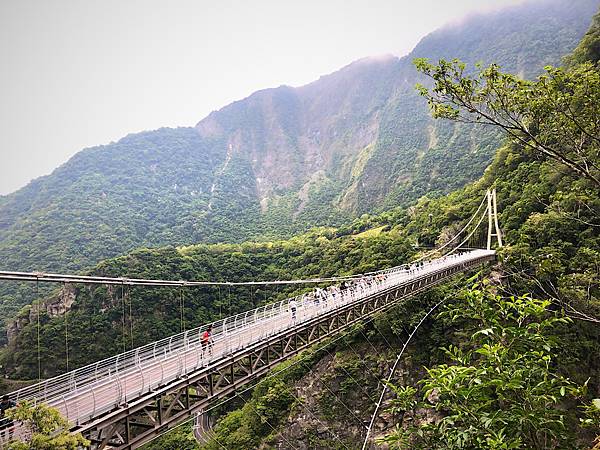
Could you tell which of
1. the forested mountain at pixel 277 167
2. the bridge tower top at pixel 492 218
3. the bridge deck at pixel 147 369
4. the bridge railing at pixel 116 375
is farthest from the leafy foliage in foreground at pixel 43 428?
the forested mountain at pixel 277 167


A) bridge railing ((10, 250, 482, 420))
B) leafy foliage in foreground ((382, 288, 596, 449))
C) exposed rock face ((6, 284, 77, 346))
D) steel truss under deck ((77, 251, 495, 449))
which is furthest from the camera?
exposed rock face ((6, 284, 77, 346))

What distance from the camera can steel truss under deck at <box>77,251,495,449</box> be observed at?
6316mm

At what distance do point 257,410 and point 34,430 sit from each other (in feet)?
61.3

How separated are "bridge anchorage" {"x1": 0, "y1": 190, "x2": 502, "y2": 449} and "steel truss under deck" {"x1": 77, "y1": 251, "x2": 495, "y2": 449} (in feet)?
0.05

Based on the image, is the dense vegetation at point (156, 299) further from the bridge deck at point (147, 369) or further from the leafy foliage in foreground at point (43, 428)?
the leafy foliage in foreground at point (43, 428)

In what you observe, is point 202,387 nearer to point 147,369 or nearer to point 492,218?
point 147,369

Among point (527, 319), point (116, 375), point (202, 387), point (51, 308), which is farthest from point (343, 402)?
point (51, 308)

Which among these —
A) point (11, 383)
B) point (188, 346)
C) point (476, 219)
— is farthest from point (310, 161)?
point (188, 346)

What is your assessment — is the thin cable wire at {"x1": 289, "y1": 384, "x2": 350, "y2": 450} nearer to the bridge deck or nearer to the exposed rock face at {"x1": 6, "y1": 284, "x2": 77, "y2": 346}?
the bridge deck

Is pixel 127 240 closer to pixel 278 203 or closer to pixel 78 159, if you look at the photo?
pixel 278 203

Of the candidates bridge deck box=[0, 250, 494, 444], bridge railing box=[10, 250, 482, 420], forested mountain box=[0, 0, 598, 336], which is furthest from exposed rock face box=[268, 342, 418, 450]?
forested mountain box=[0, 0, 598, 336]

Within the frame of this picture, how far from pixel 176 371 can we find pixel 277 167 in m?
136

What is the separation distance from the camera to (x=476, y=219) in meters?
32.2

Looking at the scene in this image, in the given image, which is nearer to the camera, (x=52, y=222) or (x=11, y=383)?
(x=11, y=383)
